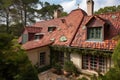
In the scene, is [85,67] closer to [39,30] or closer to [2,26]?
[39,30]

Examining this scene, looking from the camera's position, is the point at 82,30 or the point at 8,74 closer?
the point at 8,74

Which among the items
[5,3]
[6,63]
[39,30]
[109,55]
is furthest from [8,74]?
[5,3]

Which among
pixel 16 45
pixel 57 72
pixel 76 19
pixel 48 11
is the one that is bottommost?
pixel 57 72

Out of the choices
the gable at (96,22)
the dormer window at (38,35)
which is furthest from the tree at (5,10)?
the gable at (96,22)

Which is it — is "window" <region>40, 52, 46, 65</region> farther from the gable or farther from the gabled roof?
the gable

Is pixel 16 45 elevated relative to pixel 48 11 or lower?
lower

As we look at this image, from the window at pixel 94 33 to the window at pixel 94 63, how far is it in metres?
1.95

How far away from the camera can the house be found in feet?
44.2

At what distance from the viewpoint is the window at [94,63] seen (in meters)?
13.5

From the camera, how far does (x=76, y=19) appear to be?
18344 mm

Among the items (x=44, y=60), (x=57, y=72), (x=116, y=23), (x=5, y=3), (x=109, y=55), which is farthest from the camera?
(x=5, y=3)

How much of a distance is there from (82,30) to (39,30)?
908 centimetres

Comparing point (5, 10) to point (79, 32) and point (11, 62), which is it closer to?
point (79, 32)

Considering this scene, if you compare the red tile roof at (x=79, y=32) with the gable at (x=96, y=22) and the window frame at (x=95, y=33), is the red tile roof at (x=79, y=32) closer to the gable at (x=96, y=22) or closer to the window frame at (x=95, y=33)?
the gable at (x=96, y=22)
